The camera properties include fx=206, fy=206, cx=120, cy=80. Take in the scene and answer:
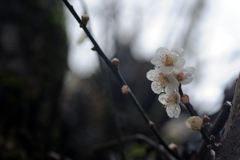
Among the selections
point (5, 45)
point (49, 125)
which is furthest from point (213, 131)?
point (5, 45)

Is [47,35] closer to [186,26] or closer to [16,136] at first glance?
[16,136]

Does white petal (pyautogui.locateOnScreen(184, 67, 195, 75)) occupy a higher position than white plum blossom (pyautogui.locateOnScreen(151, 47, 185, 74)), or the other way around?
white plum blossom (pyautogui.locateOnScreen(151, 47, 185, 74))

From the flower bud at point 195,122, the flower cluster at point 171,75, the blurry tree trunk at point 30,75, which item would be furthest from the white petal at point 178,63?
the blurry tree trunk at point 30,75

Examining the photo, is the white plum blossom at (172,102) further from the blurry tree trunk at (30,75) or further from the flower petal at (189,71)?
the blurry tree trunk at (30,75)

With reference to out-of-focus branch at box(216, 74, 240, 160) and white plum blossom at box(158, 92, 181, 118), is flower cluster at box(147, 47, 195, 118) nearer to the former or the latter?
white plum blossom at box(158, 92, 181, 118)

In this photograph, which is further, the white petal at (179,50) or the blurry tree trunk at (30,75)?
the blurry tree trunk at (30,75)

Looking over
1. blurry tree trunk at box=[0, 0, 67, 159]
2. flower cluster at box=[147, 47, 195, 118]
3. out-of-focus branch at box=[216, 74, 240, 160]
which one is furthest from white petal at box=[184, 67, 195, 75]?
blurry tree trunk at box=[0, 0, 67, 159]

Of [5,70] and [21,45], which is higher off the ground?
[21,45]
